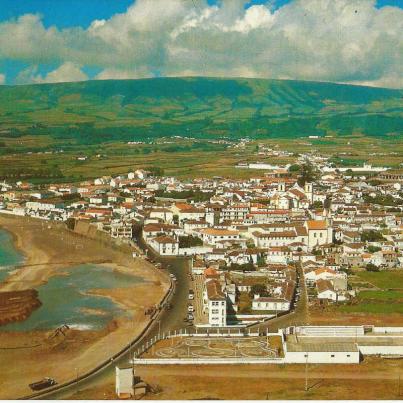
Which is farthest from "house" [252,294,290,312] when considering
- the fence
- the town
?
the fence

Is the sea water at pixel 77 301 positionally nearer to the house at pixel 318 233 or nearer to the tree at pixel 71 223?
the house at pixel 318 233

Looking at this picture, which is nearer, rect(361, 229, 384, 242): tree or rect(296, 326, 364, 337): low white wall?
rect(296, 326, 364, 337): low white wall

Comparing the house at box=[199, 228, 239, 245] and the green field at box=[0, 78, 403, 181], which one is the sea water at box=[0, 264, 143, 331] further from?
the green field at box=[0, 78, 403, 181]

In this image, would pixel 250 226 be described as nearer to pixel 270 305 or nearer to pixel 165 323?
pixel 270 305

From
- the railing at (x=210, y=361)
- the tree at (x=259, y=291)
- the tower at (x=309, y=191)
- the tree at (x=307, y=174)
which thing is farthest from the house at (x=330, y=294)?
the tree at (x=307, y=174)

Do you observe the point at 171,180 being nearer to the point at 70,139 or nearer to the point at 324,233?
the point at 324,233

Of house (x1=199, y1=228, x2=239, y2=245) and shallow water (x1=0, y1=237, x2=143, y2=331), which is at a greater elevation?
house (x1=199, y1=228, x2=239, y2=245)

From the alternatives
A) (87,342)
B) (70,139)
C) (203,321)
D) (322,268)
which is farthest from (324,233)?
(70,139)
